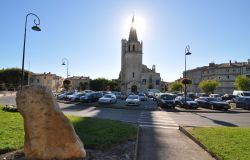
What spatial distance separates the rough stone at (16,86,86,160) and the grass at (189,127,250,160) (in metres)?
4.44

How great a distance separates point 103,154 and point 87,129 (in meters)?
4.70

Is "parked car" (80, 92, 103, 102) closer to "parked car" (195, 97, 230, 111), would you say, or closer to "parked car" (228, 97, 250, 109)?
"parked car" (195, 97, 230, 111)

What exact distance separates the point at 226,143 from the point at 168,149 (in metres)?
2.07

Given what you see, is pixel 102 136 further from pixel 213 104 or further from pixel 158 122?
pixel 213 104

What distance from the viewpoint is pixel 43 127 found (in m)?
7.18

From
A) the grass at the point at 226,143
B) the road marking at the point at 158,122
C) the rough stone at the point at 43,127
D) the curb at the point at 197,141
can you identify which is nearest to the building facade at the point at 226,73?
the road marking at the point at 158,122

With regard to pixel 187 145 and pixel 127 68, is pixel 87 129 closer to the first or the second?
pixel 187 145

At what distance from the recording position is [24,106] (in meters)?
7.20

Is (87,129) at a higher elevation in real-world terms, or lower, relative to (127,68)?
lower

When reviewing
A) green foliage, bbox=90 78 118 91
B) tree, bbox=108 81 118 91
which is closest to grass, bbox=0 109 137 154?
green foliage, bbox=90 78 118 91

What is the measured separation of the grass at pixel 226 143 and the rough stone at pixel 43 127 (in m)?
4.44

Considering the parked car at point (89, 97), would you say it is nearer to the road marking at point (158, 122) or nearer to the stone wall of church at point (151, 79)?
the road marking at point (158, 122)

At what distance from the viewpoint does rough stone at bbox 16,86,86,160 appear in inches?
283

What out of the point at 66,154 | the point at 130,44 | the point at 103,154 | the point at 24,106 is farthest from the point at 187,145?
the point at 130,44
